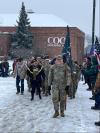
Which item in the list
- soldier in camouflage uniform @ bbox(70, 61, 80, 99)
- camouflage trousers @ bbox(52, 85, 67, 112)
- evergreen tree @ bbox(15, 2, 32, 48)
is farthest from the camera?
evergreen tree @ bbox(15, 2, 32, 48)

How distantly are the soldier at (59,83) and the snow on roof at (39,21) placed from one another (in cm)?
8047

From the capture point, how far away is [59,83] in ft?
48.6

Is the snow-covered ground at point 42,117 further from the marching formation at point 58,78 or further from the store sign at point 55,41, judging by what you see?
the store sign at point 55,41

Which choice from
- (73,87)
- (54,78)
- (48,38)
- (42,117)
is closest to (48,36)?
(48,38)

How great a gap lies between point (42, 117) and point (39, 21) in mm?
85423

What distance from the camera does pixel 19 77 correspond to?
75.3 feet

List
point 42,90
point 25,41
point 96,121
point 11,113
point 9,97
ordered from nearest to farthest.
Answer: point 96,121
point 11,113
point 9,97
point 42,90
point 25,41

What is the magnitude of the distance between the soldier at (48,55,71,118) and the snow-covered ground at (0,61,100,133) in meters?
0.38

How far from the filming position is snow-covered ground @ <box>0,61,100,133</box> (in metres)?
→ 13.0

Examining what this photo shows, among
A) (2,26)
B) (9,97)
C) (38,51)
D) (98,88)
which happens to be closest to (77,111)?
(98,88)

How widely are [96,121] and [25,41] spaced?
6892cm

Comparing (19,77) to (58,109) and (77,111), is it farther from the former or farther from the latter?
(58,109)

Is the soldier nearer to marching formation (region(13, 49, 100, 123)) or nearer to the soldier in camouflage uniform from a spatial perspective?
marching formation (region(13, 49, 100, 123))

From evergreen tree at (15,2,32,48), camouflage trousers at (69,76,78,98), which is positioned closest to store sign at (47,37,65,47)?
evergreen tree at (15,2,32,48)
